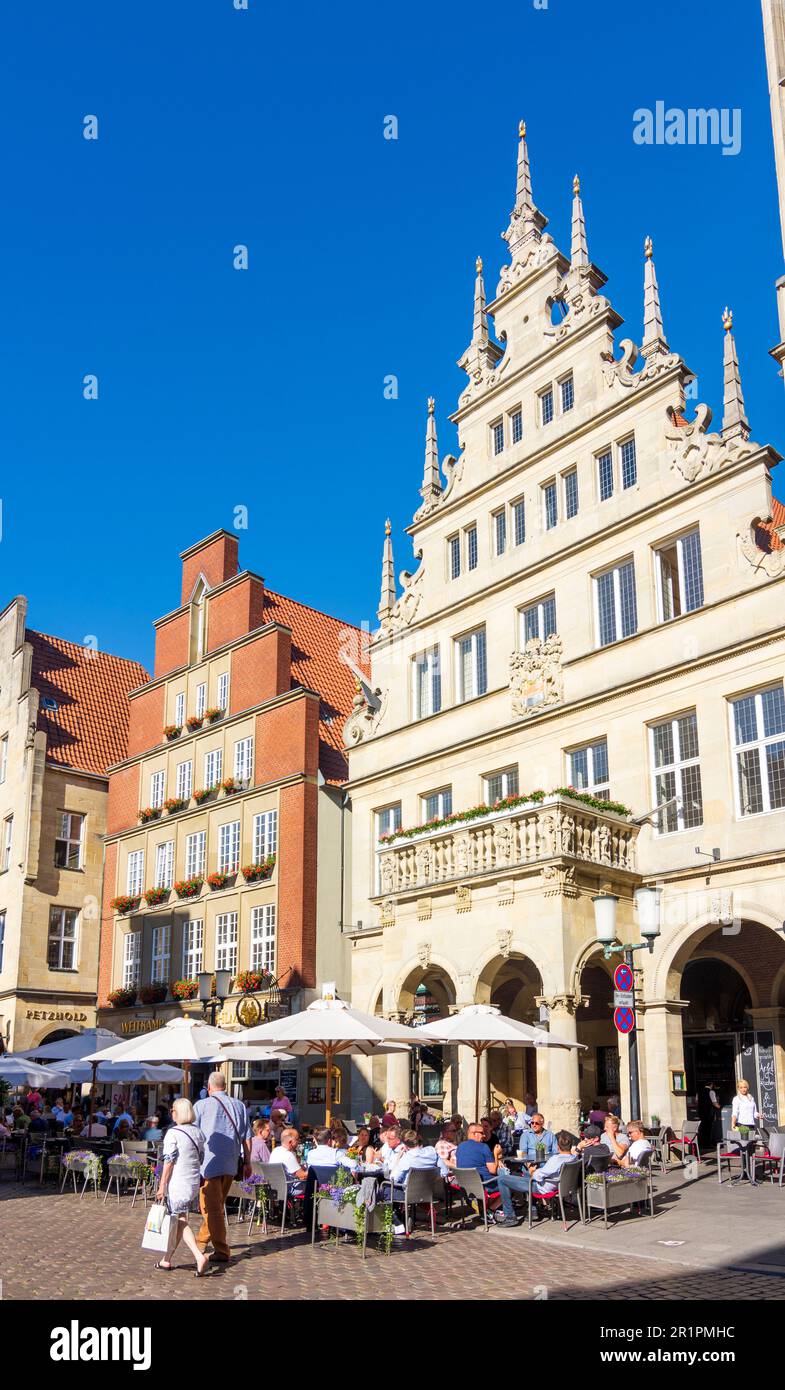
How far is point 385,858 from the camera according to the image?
26.6 m

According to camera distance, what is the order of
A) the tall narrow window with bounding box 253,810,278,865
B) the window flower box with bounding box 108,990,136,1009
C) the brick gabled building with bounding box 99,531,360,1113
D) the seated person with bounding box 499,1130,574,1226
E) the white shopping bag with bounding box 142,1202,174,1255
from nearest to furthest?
the white shopping bag with bounding box 142,1202,174,1255, the seated person with bounding box 499,1130,574,1226, the brick gabled building with bounding box 99,531,360,1113, the tall narrow window with bounding box 253,810,278,865, the window flower box with bounding box 108,990,136,1009

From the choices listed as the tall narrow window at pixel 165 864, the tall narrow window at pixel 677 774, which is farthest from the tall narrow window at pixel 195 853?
the tall narrow window at pixel 677 774

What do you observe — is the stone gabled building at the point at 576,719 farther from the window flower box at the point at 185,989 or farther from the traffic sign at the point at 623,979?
the window flower box at the point at 185,989

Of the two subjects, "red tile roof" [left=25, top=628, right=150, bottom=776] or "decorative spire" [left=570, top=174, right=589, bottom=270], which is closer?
"decorative spire" [left=570, top=174, right=589, bottom=270]

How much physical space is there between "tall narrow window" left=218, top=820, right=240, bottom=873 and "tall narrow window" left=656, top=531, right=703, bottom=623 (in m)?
15.4

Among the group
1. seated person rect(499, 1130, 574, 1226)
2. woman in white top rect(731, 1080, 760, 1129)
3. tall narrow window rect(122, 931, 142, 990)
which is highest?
tall narrow window rect(122, 931, 142, 990)

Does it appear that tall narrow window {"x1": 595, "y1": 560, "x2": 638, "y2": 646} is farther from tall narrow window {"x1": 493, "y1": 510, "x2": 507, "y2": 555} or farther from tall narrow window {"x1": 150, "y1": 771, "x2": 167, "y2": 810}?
tall narrow window {"x1": 150, "y1": 771, "x2": 167, "y2": 810}

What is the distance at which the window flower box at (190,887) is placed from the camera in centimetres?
3603

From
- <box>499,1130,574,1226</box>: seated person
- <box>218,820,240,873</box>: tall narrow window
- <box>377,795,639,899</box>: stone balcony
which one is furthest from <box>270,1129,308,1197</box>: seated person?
<box>218,820,240,873</box>: tall narrow window

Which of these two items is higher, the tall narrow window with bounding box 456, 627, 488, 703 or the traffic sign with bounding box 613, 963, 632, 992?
the tall narrow window with bounding box 456, 627, 488, 703

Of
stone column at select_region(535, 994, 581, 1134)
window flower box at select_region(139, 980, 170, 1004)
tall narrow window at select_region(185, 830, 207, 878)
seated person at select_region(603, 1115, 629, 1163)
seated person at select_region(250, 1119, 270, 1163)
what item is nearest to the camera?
seated person at select_region(603, 1115, 629, 1163)

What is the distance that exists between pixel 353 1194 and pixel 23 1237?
414 centimetres

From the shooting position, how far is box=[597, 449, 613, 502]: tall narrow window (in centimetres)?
2677

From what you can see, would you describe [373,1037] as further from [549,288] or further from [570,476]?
[549,288]
